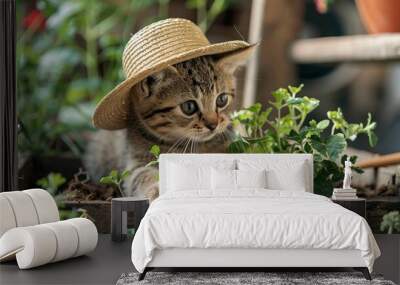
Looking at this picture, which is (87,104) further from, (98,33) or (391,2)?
(391,2)

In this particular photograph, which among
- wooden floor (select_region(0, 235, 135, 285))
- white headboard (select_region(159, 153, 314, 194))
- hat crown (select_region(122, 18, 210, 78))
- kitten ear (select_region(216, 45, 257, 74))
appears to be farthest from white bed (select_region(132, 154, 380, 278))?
kitten ear (select_region(216, 45, 257, 74))

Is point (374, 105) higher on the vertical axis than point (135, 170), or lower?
higher

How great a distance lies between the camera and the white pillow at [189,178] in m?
5.42

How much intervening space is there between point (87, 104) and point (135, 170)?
27.5 inches

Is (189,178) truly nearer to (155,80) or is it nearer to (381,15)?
(155,80)

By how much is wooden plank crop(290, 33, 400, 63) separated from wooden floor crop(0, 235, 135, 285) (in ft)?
7.71

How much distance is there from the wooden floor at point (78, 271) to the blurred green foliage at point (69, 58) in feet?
4.80

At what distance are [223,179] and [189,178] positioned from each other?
0.27 metres

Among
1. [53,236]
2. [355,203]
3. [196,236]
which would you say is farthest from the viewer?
[355,203]

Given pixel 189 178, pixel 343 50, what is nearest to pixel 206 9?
pixel 343 50

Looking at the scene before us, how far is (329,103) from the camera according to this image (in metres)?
6.26

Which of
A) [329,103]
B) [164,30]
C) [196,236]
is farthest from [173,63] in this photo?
[196,236]

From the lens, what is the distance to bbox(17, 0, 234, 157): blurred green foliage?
6242 millimetres

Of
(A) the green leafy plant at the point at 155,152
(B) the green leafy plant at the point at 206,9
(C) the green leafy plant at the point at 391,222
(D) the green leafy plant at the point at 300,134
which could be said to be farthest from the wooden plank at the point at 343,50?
(A) the green leafy plant at the point at 155,152
